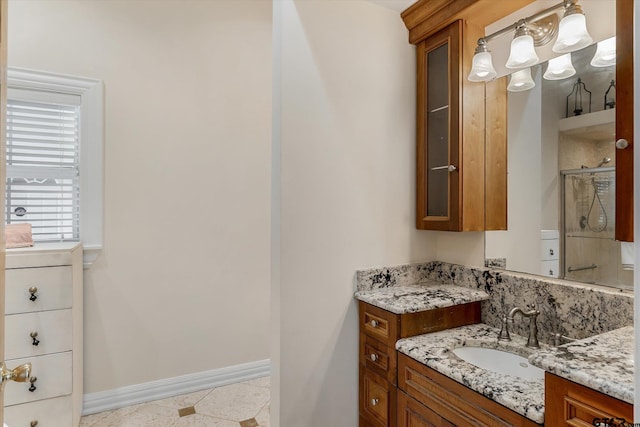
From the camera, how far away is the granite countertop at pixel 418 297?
1.62 metres

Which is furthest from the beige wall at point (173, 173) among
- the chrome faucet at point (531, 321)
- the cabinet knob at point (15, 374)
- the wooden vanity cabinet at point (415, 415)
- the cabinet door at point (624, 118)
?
the cabinet door at point (624, 118)

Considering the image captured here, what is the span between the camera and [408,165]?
2053mm

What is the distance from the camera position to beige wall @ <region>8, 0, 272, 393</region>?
2328 millimetres

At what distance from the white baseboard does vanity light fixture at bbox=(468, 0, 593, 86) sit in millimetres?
2546

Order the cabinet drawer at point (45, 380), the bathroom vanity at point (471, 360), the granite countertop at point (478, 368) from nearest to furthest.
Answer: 1. the bathroom vanity at point (471, 360)
2. the granite countertop at point (478, 368)
3. the cabinet drawer at point (45, 380)

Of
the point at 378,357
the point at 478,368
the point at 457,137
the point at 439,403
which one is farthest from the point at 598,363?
the point at 457,137

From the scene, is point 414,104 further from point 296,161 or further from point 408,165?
point 296,161

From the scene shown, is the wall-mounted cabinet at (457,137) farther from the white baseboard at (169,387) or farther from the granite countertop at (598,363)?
the white baseboard at (169,387)

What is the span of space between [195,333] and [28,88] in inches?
76.2

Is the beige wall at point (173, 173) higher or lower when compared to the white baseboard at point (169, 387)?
higher

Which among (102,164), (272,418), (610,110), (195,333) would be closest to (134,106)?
(102,164)

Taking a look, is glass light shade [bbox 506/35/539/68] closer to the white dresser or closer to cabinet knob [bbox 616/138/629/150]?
cabinet knob [bbox 616/138/629/150]

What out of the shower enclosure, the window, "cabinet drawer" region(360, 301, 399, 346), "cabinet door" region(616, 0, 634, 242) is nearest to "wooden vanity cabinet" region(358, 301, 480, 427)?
"cabinet drawer" region(360, 301, 399, 346)

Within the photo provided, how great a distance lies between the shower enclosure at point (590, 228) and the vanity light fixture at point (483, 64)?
583 millimetres
